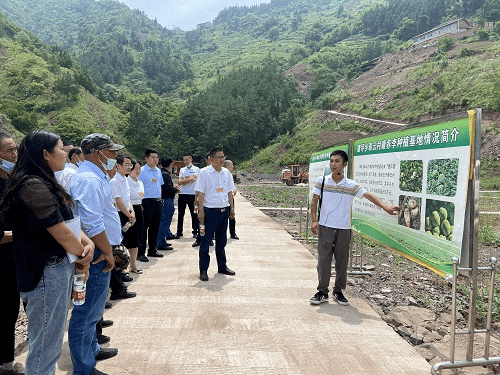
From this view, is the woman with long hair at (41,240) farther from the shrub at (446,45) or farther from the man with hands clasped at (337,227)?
the shrub at (446,45)

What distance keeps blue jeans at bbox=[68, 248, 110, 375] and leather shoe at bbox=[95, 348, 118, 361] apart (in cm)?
36

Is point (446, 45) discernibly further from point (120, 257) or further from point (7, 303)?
point (7, 303)

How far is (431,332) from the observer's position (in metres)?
3.76

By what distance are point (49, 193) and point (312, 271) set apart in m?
4.30

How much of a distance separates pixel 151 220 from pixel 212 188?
1.63m

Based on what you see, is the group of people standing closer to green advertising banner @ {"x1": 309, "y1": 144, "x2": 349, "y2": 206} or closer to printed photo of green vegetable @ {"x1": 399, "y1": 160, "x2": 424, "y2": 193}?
printed photo of green vegetable @ {"x1": 399, "y1": 160, "x2": 424, "y2": 193}

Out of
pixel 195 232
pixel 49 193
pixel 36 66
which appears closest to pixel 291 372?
pixel 49 193

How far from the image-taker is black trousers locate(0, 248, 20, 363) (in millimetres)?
2664

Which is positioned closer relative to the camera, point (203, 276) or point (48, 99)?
point (203, 276)

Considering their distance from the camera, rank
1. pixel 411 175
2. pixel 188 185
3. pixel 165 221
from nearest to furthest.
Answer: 1. pixel 411 175
2. pixel 165 221
3. pixel 188 185

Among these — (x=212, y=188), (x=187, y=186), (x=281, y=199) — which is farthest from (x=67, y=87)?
(x=212, y=188)

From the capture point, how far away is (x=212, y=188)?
5.03 meters

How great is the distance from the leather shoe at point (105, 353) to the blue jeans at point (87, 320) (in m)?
0.36

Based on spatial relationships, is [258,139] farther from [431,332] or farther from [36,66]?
[431,332]
